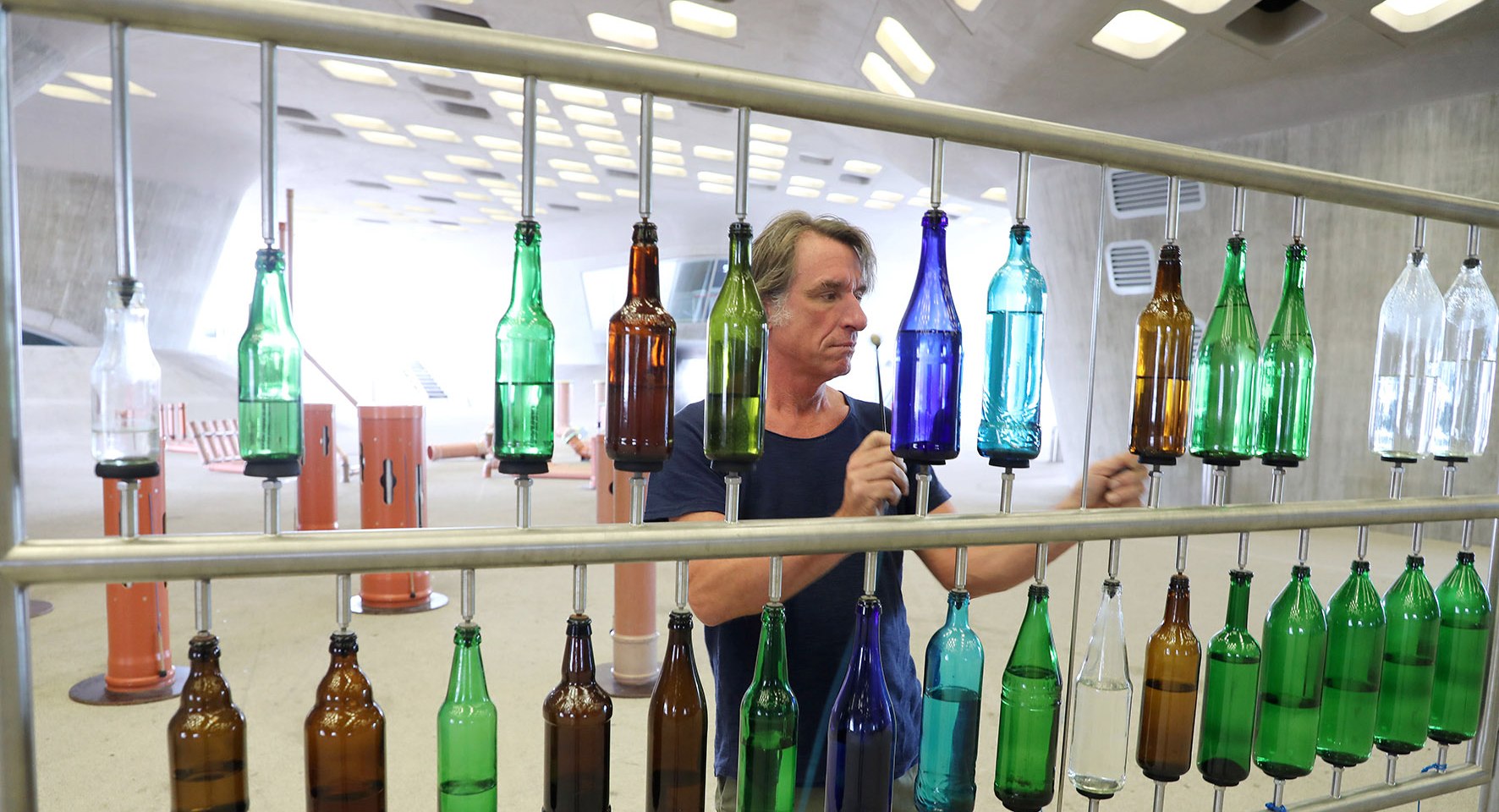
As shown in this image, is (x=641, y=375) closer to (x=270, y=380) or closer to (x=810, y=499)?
(x=270, y=380)

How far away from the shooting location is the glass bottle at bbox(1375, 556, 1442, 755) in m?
1.55

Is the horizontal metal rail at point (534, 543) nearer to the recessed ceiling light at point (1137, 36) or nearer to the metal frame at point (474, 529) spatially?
the metal frame at point (474, 529)

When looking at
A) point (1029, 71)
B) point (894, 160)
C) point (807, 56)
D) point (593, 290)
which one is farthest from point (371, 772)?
point (593, 290)

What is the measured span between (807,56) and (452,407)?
55.8ft

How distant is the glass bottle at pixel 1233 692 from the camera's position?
139cm

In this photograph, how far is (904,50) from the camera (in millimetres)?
7840

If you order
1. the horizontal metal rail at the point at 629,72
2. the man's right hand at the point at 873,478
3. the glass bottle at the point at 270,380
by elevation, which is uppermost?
the horizontal metal rail at the point at 629,72

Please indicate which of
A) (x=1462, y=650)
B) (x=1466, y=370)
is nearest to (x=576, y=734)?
(x=1462, y=650)

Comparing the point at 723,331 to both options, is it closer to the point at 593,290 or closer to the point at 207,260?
the point at 207,260

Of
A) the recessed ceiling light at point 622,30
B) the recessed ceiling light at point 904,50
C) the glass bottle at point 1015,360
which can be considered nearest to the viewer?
the glass bottle at point 1015,360

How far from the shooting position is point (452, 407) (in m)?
23.1

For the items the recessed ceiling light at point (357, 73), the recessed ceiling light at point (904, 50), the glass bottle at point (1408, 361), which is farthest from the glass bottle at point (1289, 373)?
the recessed ceiling light at point (357, 73)

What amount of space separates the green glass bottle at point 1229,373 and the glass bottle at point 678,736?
0.85 meters

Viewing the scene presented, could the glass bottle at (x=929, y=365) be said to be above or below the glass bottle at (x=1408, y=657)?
above
